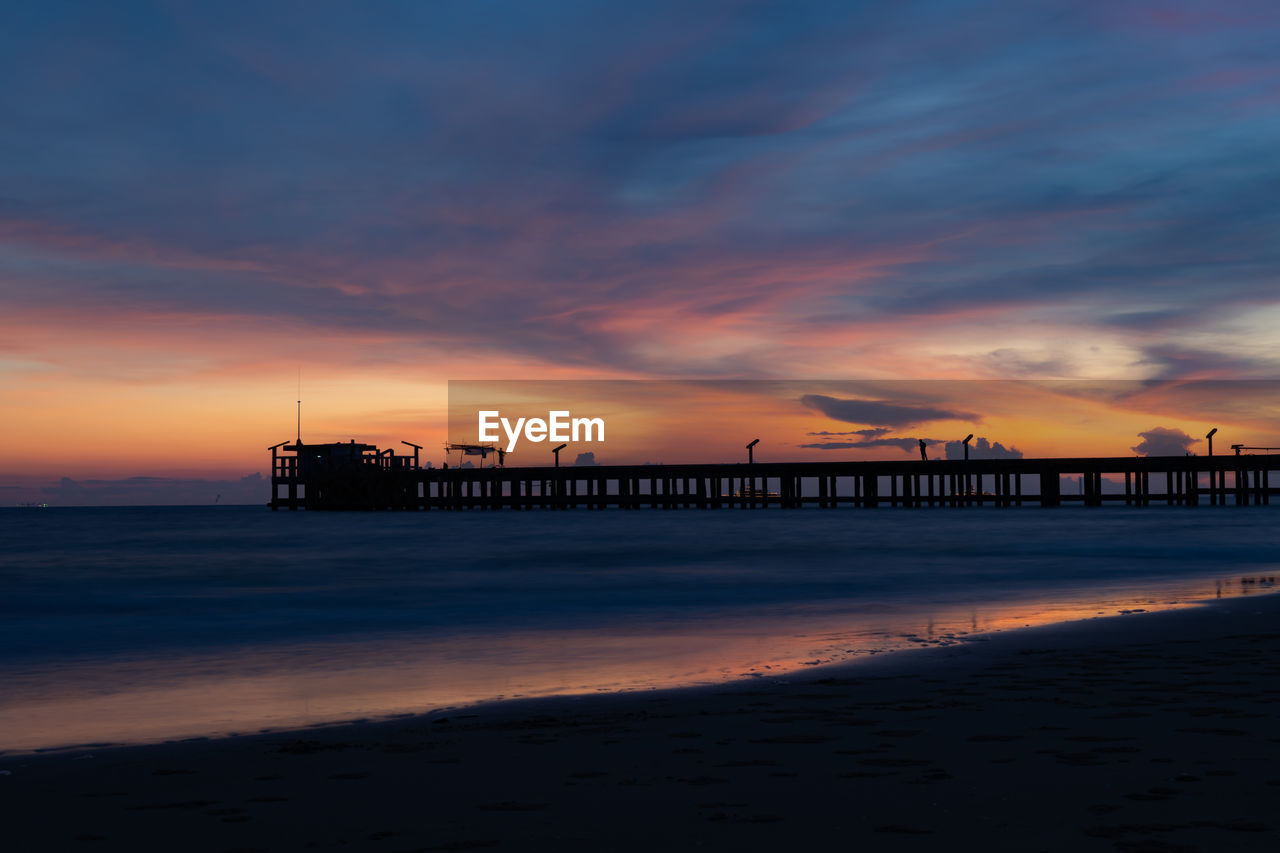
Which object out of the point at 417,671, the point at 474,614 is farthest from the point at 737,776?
the point at 474,614

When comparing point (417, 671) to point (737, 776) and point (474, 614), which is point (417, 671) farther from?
point (474, 614)

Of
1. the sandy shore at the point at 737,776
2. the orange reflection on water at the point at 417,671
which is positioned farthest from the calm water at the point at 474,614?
the sandy shore at the point at 737,776

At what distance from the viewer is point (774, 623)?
1453 centimetres

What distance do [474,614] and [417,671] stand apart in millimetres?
7415

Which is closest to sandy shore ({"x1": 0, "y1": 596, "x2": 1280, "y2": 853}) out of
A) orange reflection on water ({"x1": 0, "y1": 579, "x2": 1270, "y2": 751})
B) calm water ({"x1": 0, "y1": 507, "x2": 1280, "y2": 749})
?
orange reflection on water ({"x1": 0, "y1": 579, "x2": 1270, "y2": 751})

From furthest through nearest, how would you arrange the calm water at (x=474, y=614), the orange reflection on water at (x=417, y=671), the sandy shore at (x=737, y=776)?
the calm water at (x=474, y=614)
the orange reflection on water at (x=417, y=671)
the sandy shore at (x=737, y=776)

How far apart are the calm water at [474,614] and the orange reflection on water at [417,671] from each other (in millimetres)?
44

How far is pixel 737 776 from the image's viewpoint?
5.05 m

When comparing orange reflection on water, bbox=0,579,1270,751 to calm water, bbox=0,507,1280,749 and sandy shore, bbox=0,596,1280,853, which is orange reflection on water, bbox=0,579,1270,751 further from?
sandy shore, bbox=0,596,1280,853

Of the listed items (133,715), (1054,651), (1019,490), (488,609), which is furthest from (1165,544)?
(1019,490)

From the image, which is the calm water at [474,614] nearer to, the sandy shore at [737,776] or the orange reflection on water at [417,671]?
the orange reflection on water at [417,671]

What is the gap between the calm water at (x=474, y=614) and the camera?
9047 millimetres

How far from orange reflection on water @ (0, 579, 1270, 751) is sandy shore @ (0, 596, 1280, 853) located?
0.97 meters

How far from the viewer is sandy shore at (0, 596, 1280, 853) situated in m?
4.11
